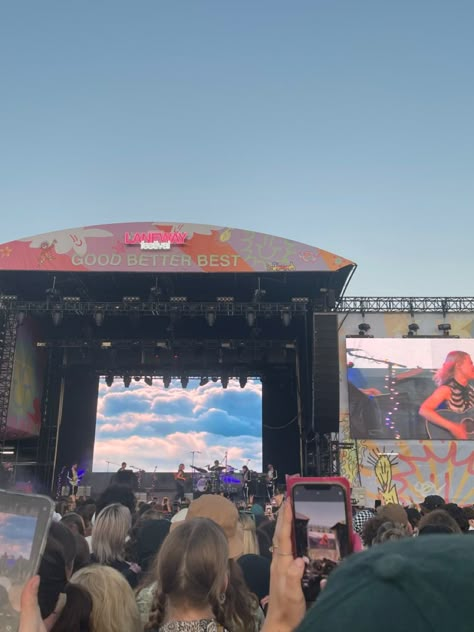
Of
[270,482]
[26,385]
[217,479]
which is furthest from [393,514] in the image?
[26,385]

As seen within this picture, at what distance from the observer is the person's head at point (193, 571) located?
1677 mm

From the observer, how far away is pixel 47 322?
16500mm

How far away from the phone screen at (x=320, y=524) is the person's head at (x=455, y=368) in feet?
45.0

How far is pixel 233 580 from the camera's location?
2010mm

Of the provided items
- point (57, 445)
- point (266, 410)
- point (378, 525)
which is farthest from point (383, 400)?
point (378, 525)

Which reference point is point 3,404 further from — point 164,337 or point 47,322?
point 164,337

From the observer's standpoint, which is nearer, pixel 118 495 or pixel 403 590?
pixel 403 590

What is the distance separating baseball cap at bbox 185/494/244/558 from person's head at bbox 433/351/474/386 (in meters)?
12.9

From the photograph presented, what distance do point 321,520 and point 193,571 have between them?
1.50 ft

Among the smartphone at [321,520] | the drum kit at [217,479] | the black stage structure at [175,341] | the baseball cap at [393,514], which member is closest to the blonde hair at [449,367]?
the black stage structure at [175,341]

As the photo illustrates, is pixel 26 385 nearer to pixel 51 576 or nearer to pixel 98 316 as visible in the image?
pixel 98 316

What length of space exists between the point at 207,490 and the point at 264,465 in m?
3.17

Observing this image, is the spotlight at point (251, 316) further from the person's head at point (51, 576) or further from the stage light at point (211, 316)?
the person's head at point (51, 576)

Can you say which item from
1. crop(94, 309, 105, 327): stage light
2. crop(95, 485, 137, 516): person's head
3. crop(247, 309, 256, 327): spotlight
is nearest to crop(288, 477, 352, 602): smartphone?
crop(95, 485, 137, 516): person's head
